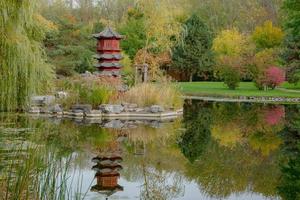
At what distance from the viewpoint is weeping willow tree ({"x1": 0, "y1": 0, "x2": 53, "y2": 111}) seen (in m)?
6.69

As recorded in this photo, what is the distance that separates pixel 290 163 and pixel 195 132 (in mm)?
4632

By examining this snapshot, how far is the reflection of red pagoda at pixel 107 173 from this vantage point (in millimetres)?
7796

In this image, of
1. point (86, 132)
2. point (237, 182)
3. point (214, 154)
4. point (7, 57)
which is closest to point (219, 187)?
point (237, 182)

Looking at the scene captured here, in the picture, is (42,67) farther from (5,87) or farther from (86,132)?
(86,132)

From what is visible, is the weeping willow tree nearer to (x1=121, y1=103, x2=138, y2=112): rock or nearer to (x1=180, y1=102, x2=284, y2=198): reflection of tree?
(x1=180, y1=102, x2=284, y2=198): reflection of tree

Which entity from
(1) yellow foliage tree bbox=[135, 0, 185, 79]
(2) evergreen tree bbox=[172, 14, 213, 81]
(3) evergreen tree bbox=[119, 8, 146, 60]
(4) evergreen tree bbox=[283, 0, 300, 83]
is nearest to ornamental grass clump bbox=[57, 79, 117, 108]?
(1) yellow foliage tree bbox=[135, 0, 185, 79]

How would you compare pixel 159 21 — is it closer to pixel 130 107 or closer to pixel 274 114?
pixel 130 107

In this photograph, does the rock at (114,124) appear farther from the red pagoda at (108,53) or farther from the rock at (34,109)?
the red pagoda at (108,53)

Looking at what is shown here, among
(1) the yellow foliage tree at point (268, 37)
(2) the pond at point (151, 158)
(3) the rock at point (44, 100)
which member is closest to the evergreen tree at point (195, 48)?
(1) the yellow foliage tree at point (268, 37)

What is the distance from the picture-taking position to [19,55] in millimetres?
7227

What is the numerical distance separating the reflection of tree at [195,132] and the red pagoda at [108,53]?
339 cm

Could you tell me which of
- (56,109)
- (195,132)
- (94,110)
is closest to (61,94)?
(56,109)

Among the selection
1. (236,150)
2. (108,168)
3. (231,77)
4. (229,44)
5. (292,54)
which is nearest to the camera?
(108,168)

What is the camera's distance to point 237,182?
8586 millimetres
